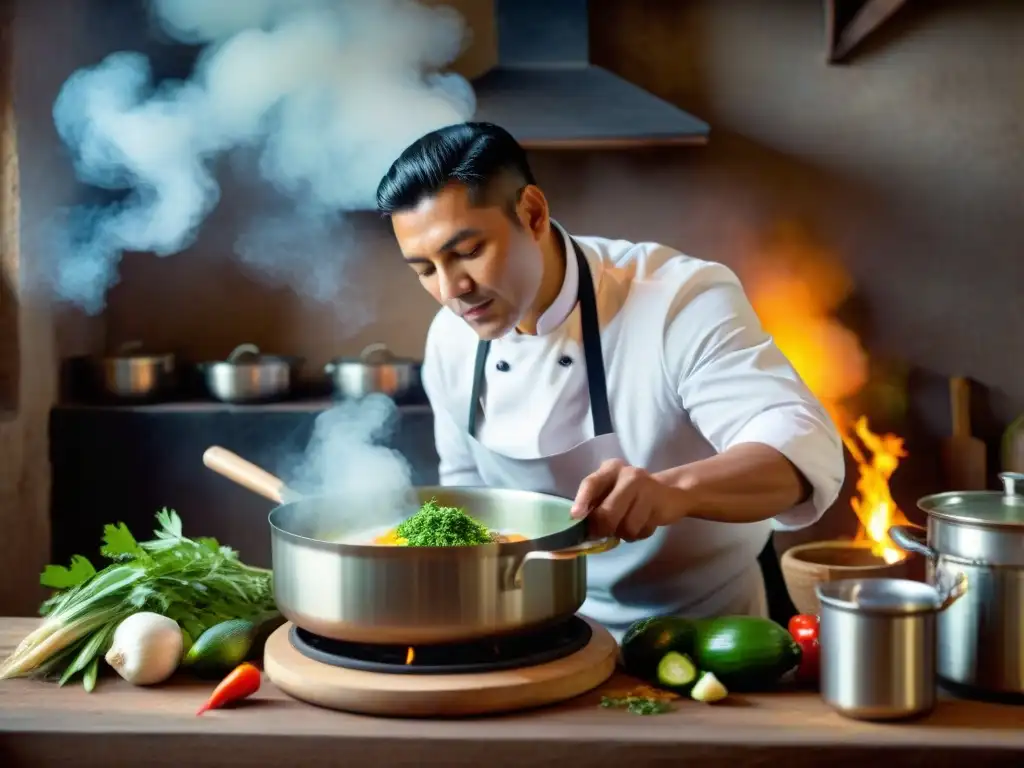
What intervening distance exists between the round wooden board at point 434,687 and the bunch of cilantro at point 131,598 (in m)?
0.26

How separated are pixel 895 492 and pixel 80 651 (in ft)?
11.8

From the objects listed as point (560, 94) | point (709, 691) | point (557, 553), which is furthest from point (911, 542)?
point (560, 94)

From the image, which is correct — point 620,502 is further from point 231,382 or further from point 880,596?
point 231,382

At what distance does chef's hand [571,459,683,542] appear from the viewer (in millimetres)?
1497

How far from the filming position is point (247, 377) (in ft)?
12.8

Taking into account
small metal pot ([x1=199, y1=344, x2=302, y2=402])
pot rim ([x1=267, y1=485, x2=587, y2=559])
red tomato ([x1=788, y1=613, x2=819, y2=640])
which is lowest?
red tomato ([x1=788, y1=613, x2=819, y2=640])

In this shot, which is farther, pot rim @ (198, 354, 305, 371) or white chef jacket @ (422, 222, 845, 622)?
pot rim @ (198, 354, 305, 371)

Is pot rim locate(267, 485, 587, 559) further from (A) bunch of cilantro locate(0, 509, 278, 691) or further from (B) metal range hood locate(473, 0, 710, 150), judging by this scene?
(B) metal range hood locate(473, 0, 710, 150)

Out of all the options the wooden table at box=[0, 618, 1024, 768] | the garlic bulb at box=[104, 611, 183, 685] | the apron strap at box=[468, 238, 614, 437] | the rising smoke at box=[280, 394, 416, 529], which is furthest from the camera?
the rising smoke at box=[280, 394, 416, 529]

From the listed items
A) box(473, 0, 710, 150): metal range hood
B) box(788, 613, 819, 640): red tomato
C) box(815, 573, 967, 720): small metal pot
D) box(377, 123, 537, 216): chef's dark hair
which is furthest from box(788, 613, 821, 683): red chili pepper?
box(473, 0, 710, 150): metal range hood

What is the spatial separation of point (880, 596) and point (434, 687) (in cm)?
A: 61

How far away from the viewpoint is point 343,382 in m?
3.98

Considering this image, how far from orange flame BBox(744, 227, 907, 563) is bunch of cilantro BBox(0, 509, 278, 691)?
119 inches

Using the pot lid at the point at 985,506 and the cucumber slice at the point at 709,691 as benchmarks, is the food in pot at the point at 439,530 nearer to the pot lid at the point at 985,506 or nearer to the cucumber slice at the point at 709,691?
the cucumber slice at the point at 709,691
